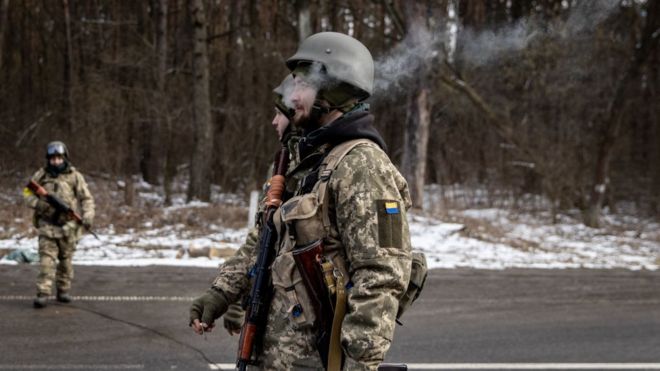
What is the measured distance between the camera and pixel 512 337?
6805 millimetres

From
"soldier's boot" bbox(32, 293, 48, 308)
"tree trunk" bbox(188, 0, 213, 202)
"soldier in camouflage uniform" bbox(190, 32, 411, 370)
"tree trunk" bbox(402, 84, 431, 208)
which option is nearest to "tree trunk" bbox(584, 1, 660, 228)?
"tree trunk" bbox(402, 84, 431, 208)

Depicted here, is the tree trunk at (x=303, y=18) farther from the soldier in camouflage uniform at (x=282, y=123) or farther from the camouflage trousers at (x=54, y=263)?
the soldier in camouflage uniform at (x=282, y=123)

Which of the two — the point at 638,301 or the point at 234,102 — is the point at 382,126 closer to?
the point at 234,102

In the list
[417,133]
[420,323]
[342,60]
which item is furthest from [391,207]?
[417,133]

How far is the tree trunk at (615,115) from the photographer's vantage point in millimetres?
18203

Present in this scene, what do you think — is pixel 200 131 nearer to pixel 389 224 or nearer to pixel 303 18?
pixel 303 18

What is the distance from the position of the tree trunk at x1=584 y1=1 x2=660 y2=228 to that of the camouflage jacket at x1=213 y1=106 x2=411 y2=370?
657 inches

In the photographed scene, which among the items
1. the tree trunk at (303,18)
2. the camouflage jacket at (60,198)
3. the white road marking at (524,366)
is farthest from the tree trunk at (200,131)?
the white road marking at (524,366)

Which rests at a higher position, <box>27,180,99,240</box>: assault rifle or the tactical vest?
the tactical vest

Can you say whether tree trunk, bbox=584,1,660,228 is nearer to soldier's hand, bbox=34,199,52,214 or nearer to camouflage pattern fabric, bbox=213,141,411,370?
soldier's hand, bbox=34,199,52,214

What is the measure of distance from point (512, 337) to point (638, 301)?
8.60 feet

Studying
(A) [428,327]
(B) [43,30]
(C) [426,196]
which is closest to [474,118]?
(C) [426,196]

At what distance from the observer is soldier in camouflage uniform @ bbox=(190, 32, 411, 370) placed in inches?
91.5

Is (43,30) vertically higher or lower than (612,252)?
higher
